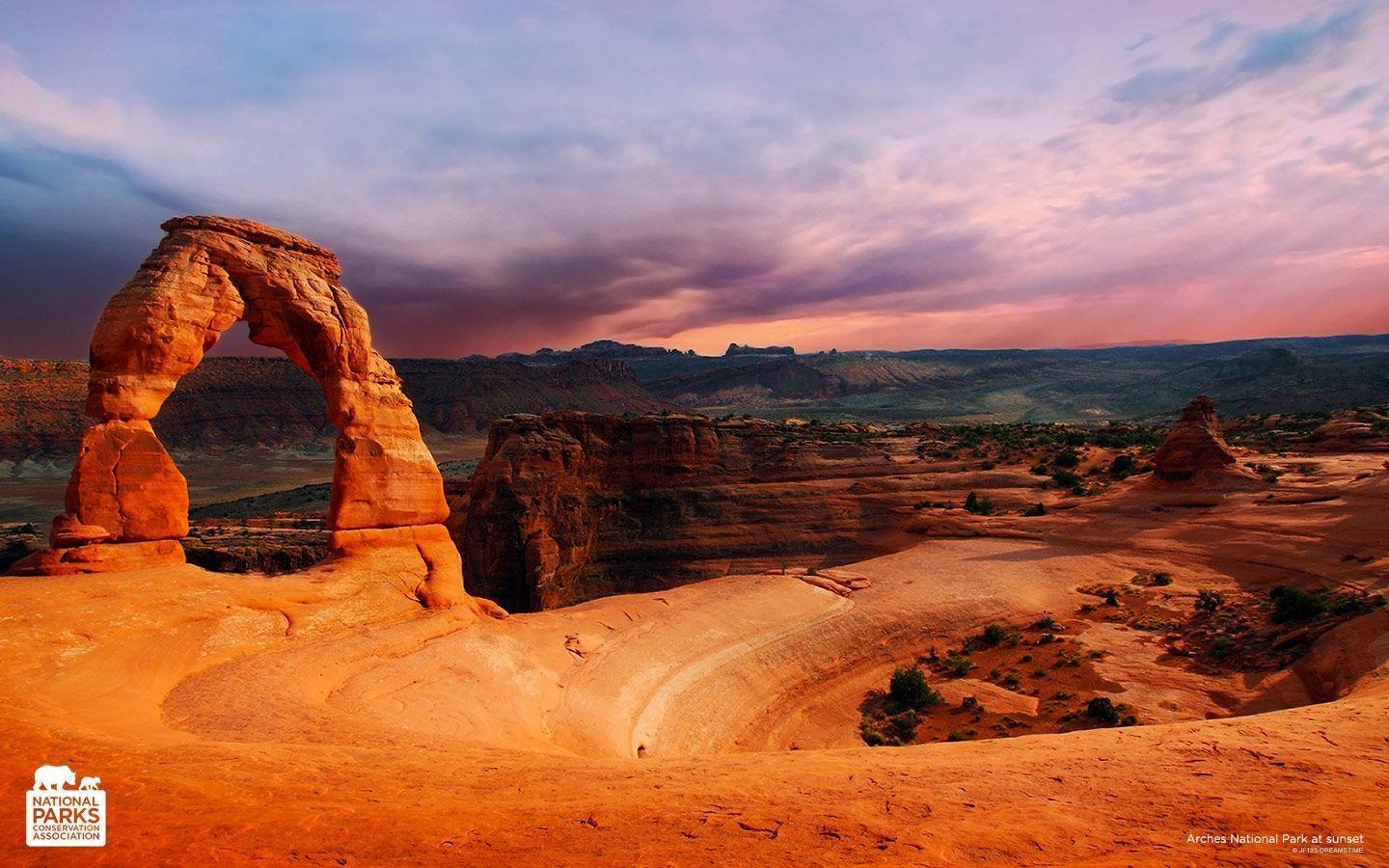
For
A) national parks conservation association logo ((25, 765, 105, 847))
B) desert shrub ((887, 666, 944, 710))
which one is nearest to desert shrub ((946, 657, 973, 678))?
desert shrub ((887, 666, 944, 710))

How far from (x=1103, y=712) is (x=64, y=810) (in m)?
20.1

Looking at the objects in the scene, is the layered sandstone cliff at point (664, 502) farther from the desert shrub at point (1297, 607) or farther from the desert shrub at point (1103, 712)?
the desert shrub at point (1103, 712)

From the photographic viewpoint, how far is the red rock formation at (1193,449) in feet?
113

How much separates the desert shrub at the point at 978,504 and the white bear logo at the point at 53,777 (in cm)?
3884

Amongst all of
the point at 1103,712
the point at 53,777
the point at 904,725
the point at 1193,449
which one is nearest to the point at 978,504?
the point at 1193,449

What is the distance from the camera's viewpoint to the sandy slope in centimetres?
580

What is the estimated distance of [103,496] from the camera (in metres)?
14.0

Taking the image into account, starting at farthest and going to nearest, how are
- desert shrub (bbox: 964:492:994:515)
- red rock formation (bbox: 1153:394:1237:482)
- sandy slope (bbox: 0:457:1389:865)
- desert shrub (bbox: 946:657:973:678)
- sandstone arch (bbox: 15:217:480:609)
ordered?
desert shrub (bbox: 964:492:994:515)
red rock formation (bbox: 1153:394:1237:482)
desert shrub (bbox: 946:657:973:678)
sandstone arch (bbox: 15:217:480:609)
sandy slope (bbox: 0:457:1389:865)

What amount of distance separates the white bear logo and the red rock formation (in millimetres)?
43126

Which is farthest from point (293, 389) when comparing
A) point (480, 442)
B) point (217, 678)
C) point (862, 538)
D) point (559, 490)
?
point (217, 678)

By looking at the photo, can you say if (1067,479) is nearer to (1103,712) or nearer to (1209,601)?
(1209,601)

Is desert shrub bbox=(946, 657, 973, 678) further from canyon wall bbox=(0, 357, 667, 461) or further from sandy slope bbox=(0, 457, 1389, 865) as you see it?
canyon wall bbox=(0, 357, 667, 461)

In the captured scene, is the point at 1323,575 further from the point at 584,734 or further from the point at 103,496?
the point at 103,496

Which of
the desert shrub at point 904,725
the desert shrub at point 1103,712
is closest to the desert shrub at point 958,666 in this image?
the desert shrub at point 904,725
